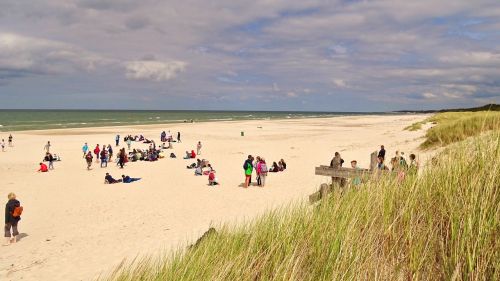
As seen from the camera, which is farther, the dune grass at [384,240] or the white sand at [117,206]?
the white sand at [117,206]

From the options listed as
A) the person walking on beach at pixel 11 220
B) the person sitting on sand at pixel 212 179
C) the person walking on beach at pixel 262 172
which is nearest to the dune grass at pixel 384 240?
the person walking on beach at pixel 11 220

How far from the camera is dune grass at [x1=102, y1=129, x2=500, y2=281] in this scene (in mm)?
2613

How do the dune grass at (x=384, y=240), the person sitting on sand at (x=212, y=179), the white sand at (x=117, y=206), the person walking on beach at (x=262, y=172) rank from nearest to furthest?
the dune grass at (x=384, y=240) → the white sand at (x=117, y=206) → the person walking on beach at (x=262, y=172) → the person sitting on sand at (x=212, y=179)

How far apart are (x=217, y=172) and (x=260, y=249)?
61.8ft

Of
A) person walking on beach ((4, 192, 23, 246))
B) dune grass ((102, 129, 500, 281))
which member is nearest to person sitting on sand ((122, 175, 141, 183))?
person walking on beach ((4, 192, 23, 246))

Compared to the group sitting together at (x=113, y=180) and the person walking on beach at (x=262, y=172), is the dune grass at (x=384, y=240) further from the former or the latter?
the group sitting together at (x=113, y=180)

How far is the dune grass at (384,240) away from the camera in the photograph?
2.61 metres

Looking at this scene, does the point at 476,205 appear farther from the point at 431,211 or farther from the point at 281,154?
the point at 281,154

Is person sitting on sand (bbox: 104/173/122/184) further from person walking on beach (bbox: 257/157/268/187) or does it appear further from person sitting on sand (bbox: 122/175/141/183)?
person walking on beach (bbox: 257/157/268/187)

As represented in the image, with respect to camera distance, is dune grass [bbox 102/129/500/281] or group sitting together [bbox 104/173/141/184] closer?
dune grass [bbox 102/129/500/281]

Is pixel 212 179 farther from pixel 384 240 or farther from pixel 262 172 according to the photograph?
pixel 384 240

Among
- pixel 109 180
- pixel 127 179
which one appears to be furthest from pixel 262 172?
pixel 109 180

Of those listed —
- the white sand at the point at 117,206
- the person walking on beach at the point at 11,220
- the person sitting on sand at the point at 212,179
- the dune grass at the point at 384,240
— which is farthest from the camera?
the person sitting on sand at the point at 212,179

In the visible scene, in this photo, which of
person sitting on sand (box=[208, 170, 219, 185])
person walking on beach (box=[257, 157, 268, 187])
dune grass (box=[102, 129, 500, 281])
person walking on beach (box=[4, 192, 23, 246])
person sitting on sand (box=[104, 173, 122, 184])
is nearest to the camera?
dune grass (box=[102, 129, 500, 281])
